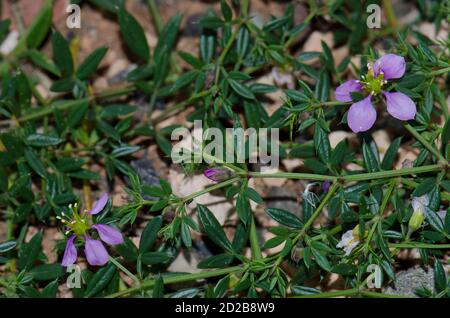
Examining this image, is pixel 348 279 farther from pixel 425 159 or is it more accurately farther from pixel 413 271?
pixel 425 159

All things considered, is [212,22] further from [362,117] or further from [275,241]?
[275,241]

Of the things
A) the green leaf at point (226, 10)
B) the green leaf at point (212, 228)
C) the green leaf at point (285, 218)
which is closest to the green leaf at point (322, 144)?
the green leaf at point (285, 218)

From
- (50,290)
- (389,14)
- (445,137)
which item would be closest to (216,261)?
(50,290)

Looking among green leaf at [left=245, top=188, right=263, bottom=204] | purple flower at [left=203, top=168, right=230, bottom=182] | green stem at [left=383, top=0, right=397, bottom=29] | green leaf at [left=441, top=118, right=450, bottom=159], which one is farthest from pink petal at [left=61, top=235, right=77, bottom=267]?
green stem at [left=383, top=0, right=397, bottom=29]

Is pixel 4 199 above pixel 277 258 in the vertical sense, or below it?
above

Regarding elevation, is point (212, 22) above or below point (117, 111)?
above
